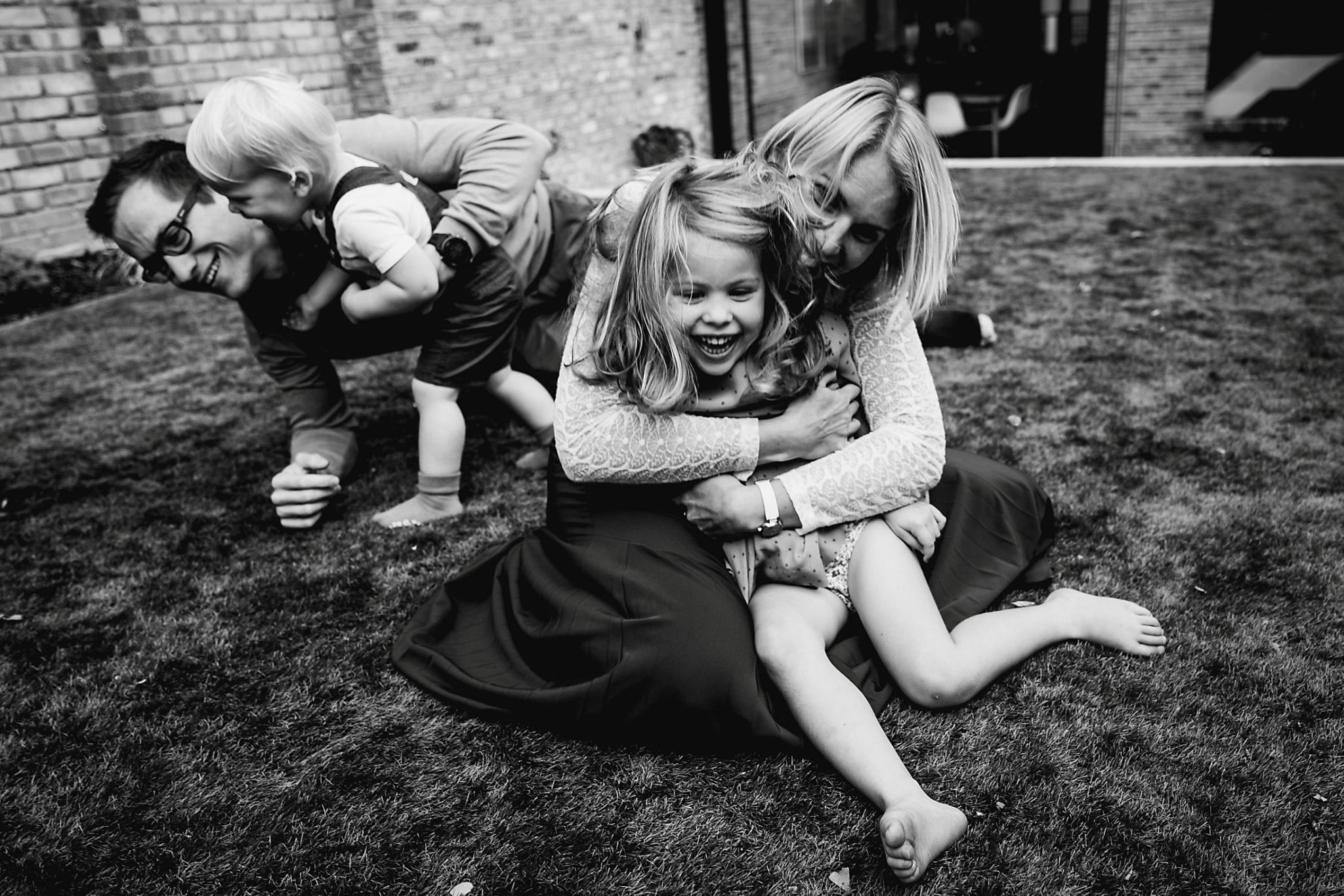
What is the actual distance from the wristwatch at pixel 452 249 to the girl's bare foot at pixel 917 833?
1724mm

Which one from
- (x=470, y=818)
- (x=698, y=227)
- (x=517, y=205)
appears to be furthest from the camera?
(x=517, y=205)

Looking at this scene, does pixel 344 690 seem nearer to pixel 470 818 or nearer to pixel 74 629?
pixel 470 818

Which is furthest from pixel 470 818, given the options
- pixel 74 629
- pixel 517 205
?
pixel 517 205

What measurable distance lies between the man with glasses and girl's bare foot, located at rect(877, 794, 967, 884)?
175cm

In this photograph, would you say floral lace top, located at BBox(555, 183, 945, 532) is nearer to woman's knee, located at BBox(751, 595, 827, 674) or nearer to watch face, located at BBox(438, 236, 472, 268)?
woman's knee, located at BBox(751, 595, 827, 674)

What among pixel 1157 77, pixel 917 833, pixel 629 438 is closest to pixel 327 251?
pixel 629 438

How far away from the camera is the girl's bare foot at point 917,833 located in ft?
4.62

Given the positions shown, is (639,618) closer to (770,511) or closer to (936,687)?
(770,511)

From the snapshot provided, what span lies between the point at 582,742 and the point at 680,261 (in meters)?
0.88

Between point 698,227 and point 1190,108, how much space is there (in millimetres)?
8450

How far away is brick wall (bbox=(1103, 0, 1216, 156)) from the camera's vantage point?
27.3ft

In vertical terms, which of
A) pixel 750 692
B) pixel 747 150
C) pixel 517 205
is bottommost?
pixel 750 692

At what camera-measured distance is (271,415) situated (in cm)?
364

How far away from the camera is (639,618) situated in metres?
1.76
